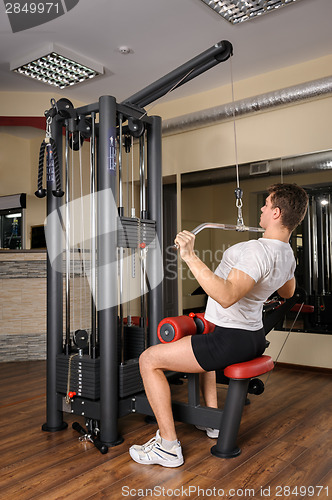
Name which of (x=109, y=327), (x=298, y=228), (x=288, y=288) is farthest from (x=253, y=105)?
(x=109, y=327)

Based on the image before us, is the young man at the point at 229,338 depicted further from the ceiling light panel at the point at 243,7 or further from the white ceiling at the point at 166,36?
the white ceiling at the point at 166,36

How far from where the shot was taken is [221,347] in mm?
2076

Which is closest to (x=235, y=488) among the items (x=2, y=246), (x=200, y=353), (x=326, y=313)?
(x=200, y=353)

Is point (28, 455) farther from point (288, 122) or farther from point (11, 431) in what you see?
point (288, 122)

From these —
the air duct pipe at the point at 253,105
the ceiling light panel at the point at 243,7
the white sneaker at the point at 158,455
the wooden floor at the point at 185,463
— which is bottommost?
the wooden floor at the point at 185,463

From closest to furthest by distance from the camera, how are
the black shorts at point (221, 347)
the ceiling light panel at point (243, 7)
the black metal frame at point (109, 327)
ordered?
1. the black shorts at point (221, 347)
2. the black metal frame at point (109, 327)
3. the ceiling light panel at point (243, 7)

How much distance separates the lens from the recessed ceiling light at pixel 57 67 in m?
3.85

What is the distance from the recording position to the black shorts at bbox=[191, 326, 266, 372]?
6.81 feet

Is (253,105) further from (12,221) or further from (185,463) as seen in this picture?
(12,221)

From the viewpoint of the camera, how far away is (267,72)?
4324 mm

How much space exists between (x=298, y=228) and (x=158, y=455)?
2.65 metres

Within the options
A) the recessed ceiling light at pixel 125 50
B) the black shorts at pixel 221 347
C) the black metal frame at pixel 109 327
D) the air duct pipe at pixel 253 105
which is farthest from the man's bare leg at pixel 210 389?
the recessed ceiling light at pixel 125 50

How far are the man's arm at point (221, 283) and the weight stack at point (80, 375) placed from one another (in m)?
0.83

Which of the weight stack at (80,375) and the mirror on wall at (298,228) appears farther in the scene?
the mirror on wall at (298,228)
